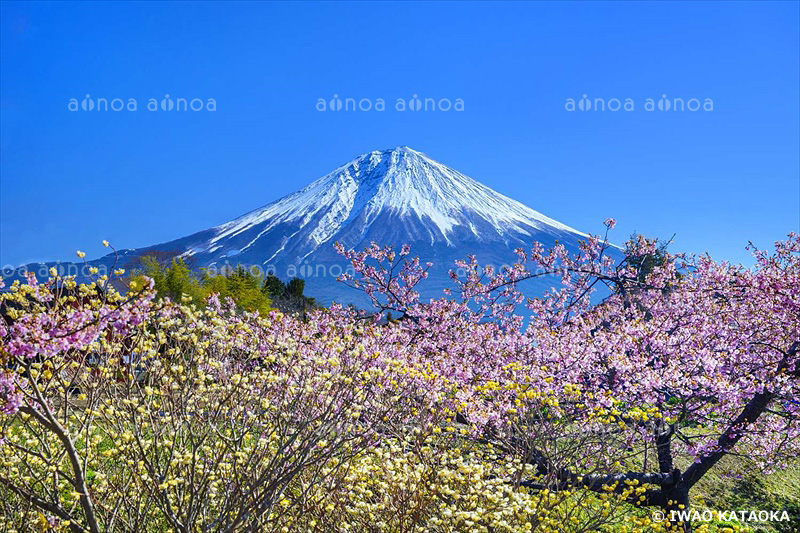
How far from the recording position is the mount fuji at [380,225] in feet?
450

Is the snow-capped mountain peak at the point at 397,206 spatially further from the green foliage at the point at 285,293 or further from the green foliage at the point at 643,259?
the green foliage at the point at 643,259

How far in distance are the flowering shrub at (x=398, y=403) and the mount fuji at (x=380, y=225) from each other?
388 ft

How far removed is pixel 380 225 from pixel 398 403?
134847 millimetres

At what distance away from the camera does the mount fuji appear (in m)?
137

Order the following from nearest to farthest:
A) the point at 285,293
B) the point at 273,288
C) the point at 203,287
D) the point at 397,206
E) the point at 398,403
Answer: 1. the point at 398,403
2. the point at 203,287
3. the point at 285,293
4. the point at 273,288
5. the point at 397,206

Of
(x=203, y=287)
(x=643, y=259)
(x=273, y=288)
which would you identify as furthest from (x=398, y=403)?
(x=273, y=288)

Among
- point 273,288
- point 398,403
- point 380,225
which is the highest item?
point 380,225

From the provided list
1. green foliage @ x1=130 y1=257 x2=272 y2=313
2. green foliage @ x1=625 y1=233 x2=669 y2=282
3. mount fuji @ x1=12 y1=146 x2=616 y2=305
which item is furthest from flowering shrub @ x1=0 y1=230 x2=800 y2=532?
mount fuji @ x1=12 y1=146 x2=616 y2=305

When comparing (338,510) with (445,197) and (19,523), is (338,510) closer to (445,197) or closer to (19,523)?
(19,523)

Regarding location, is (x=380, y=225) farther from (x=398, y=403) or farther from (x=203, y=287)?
(x=398, y=403)

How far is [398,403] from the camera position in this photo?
7.50m

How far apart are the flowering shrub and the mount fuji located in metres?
118

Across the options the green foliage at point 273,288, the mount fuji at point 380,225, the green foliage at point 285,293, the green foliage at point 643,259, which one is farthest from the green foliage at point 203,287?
the mount fuji at point 380,225

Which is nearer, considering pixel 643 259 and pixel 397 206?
pixel 643 259
